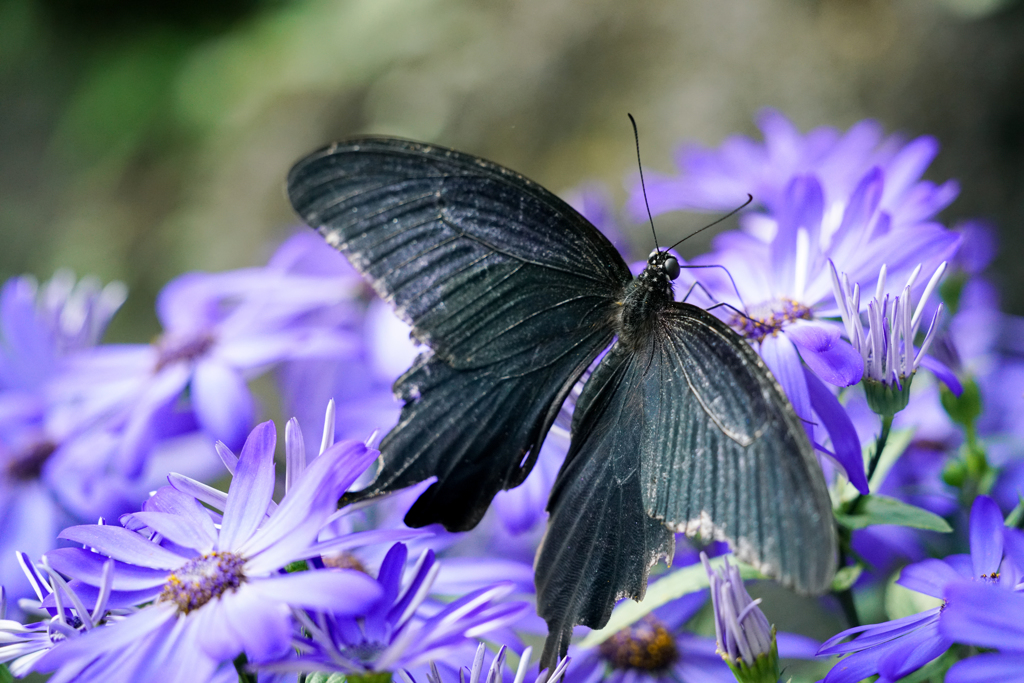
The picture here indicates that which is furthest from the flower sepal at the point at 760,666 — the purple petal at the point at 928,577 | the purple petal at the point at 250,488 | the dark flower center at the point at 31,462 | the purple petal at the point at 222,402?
the dark flower center at the point at 31,462

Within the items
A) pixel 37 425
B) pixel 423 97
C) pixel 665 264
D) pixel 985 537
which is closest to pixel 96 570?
pixel 665 264

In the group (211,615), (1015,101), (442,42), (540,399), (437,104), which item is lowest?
(211,615)

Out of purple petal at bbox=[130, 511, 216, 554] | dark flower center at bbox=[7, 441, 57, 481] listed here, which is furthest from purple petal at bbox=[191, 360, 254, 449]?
purple petal at bbox=[130, 511, 216, 554]

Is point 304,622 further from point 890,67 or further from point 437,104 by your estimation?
point 437,104

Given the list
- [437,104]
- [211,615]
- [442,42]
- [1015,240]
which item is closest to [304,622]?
[211,615]

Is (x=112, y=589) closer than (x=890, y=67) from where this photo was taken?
Yes

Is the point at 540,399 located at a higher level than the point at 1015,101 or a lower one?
lower

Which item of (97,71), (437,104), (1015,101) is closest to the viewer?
(1015,101)

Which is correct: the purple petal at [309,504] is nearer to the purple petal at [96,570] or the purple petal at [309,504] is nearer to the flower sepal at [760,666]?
the purple petal at [96,570]

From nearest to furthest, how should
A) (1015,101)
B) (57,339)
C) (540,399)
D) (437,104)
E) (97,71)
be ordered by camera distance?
(540,399)
(57,339)
(1015,101)
(437,104)
(97,71)
